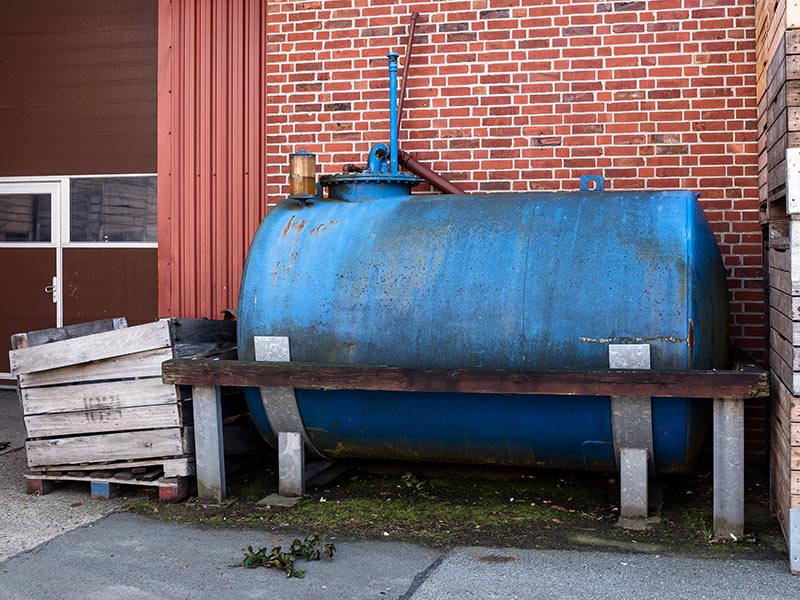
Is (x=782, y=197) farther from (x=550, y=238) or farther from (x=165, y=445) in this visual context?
(x=165, y=445)

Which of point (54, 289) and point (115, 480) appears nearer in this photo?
point (115, 480)

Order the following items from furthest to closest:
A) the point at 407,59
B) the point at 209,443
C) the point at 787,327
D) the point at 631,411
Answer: the point at 407,59 → the point at 209,443 → the point at 631,411 → the point at 787,327

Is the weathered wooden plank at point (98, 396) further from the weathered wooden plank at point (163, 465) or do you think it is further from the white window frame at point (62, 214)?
the white window frame at point (62, 214)

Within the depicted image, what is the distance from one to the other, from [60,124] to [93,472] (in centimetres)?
417

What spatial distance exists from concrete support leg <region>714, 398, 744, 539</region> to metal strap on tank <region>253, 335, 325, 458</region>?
87.4 inches

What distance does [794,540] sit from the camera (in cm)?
430

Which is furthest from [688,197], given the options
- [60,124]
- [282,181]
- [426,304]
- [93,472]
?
[60,124]

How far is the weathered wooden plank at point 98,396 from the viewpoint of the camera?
17.9ft

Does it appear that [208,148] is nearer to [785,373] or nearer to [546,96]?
[546,96]

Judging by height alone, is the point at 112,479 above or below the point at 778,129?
below

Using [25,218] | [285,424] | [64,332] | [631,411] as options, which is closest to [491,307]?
[631,411]

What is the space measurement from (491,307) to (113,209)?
4599mm

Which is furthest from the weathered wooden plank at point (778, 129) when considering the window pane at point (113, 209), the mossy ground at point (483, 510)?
→ the window pane at point (113, 209)

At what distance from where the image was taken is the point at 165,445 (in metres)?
5.48
